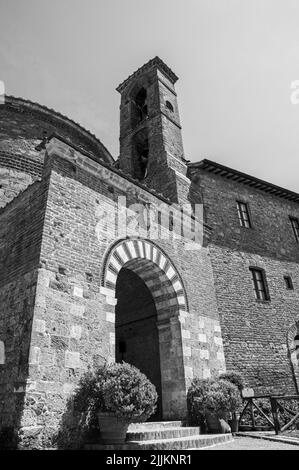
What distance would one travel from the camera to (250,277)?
12.4 m

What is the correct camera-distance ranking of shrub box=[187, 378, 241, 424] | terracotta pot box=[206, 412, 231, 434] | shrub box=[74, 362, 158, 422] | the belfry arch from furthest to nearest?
the belfry arch, shrub box=[187, 378, 241, 424], terracotta pot box=[206, 412, 231, 434], shrub box=[74, 362, 158, 422]

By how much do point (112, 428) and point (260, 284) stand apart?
8.71 metres

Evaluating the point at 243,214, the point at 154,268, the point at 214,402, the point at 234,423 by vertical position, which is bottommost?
the point at 234,423

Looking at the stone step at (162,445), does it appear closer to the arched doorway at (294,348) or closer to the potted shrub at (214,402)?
the potted shrub at (214,402)

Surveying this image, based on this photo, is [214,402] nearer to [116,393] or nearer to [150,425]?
[150,425]

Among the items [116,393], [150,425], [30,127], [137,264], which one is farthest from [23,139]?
[150,425]

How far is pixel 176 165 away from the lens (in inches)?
515

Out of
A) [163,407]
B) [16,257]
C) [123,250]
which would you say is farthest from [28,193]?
[163,407]

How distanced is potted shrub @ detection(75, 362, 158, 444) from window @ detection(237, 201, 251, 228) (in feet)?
30.9

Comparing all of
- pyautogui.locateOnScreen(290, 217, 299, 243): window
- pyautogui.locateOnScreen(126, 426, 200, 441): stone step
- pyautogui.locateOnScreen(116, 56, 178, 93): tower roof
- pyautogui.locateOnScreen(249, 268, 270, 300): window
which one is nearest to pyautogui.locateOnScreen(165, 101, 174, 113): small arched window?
pyautogui.locateOnScreen(116, 56, 178, 93): tower roof

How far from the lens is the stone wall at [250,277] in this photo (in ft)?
34.9

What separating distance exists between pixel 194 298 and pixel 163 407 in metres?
2.88

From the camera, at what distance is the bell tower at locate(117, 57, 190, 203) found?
12.6m

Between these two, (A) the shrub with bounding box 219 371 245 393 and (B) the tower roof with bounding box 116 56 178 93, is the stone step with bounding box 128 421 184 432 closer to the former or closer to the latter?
(A) the shrub with bounding box 219 371 245 393
